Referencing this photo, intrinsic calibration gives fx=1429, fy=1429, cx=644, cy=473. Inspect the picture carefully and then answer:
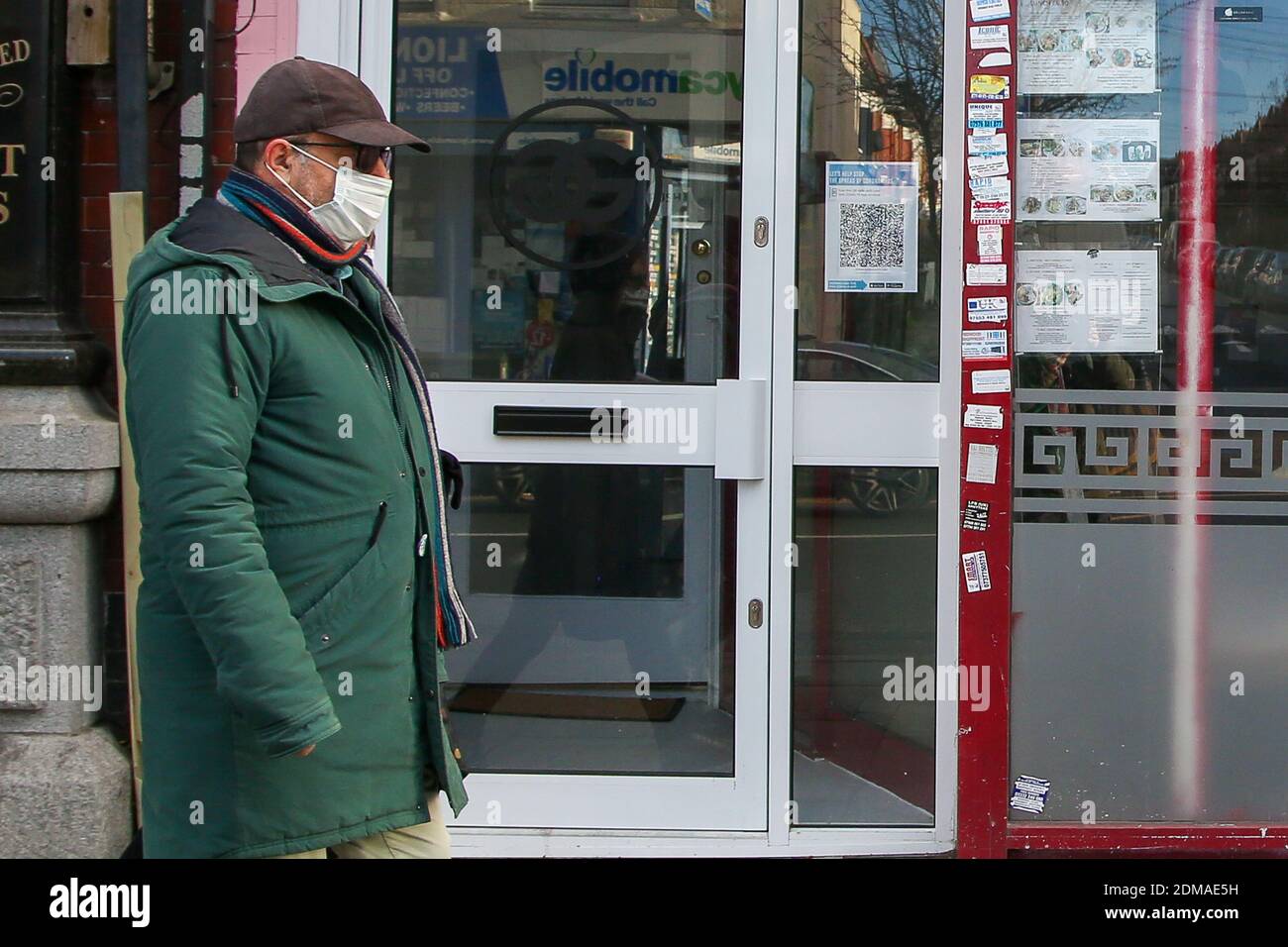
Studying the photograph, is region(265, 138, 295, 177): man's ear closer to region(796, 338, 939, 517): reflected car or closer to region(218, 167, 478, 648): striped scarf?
region(218, 167, 478, 648): striped scarf

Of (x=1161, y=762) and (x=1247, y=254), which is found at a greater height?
(x=1247, y=254)

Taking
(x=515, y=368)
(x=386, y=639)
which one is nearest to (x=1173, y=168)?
(x=515, y=368)

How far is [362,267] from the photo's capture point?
2.58 metres

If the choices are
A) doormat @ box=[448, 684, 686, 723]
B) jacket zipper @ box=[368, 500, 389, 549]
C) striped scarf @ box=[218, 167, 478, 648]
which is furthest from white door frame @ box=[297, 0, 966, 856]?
jacket zipper @ box=[368, 500, 389, 549]

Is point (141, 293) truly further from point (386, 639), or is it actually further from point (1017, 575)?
point (1017, 575)

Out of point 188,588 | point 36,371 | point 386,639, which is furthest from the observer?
point 36,371

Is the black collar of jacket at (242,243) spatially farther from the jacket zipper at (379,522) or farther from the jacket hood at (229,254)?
the jacket zipper at (379,522)

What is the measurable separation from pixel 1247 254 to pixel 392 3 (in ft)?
7.95

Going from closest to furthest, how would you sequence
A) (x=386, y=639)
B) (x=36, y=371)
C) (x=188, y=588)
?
(x=188, y=588) < (x=386, y=639) < (x=36, y=371)

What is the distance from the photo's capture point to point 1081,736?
386 cm

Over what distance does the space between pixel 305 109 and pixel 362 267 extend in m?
0.30

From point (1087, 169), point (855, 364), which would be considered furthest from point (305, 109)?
point (1087, 169)

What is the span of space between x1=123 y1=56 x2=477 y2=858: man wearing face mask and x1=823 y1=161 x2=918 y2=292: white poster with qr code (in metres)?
1.69

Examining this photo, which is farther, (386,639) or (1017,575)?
(1017,575)
